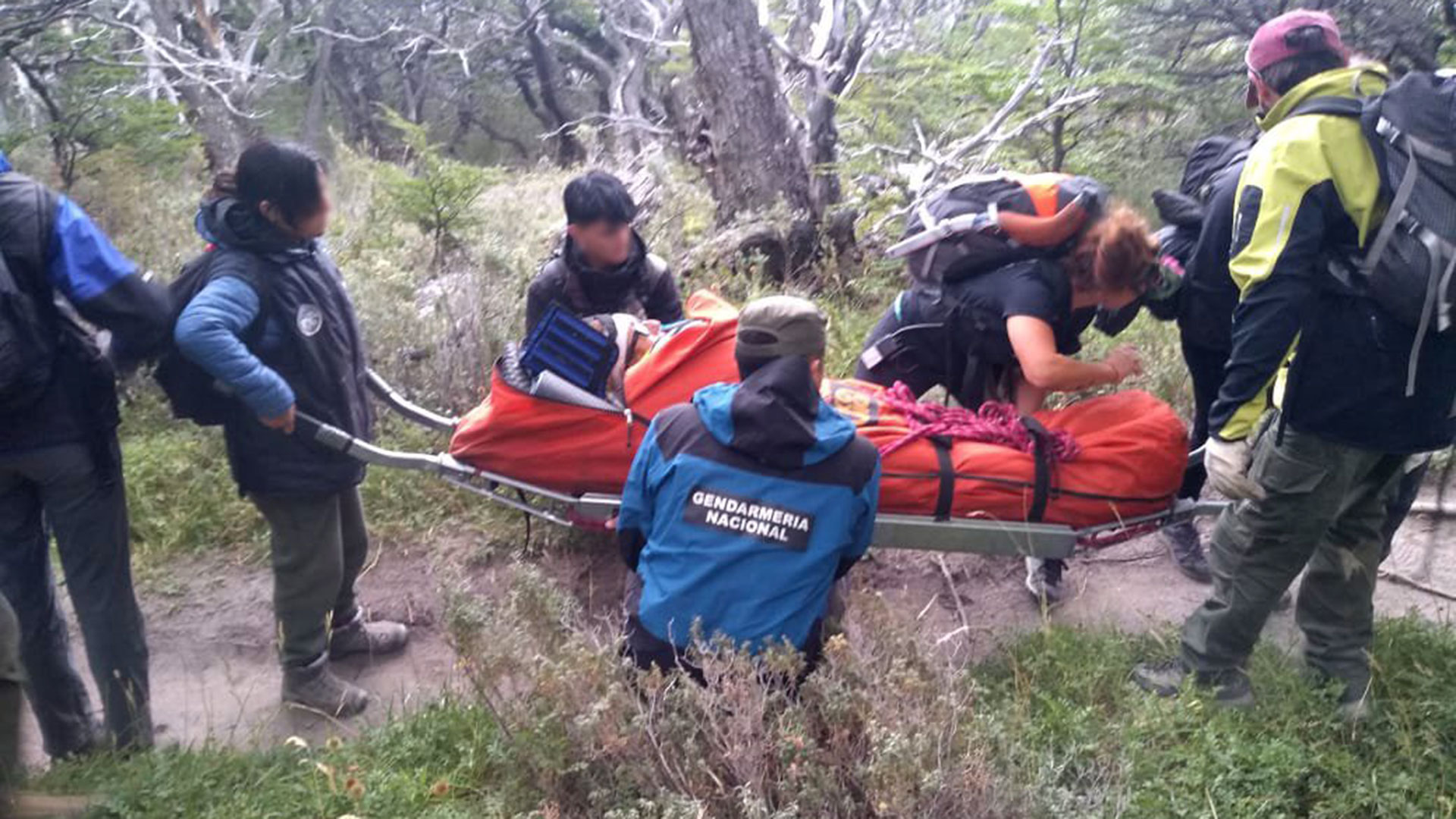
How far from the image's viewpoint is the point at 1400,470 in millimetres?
3365

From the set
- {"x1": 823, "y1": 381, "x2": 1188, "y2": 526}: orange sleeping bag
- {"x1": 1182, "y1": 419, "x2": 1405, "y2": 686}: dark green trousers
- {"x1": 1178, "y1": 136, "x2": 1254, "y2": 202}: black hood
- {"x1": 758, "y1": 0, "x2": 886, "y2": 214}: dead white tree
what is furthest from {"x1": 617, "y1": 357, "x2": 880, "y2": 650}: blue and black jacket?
{"x1": 758, "y1": 0, "x2": 886, "y2": 214}: dead white tree

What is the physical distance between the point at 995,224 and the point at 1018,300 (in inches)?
11.0

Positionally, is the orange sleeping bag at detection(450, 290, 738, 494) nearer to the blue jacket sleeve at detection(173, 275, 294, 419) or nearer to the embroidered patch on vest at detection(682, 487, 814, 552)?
the blue jacket sleeve at detection(173, 275, 294, 419)

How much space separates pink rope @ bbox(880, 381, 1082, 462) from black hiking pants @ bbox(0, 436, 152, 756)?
97.1 inches

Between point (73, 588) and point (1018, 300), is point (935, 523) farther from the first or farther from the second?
point (73, 588)

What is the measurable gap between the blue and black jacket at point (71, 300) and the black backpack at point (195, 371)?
158 mm

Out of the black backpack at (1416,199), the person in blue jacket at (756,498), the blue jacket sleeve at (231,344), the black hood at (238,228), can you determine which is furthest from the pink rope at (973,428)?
the black hood at (238,228)

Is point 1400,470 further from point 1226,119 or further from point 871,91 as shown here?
point 871,91

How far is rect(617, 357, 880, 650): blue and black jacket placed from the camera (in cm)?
297

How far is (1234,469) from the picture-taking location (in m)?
3.26

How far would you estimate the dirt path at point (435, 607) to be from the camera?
13.4 ft

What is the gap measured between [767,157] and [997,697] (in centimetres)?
520

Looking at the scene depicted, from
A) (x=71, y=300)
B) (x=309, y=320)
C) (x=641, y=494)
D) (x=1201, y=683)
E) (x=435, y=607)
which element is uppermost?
(x=71, y=300)

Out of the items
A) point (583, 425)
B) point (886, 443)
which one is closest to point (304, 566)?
point (583, 425)
